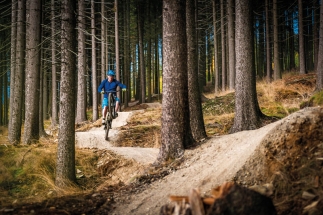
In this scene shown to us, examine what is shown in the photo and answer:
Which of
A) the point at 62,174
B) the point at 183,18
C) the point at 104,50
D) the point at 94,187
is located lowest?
the point at 94,187

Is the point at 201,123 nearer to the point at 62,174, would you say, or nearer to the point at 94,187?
the point at 94,187

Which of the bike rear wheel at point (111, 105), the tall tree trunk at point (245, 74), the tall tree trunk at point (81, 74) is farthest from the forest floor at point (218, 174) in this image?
the tall tree trunk at point (81, 74)

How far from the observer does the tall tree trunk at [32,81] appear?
9445 mm

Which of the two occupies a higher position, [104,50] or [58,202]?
[104,50]

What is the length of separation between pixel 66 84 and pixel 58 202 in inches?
101

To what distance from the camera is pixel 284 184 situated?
3.53 metres

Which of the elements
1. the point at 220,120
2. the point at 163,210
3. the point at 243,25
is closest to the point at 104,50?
the point at 220,120

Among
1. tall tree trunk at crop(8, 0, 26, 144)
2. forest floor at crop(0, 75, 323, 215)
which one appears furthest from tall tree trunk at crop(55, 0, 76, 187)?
tall tree trunk at crop(8, 0, 26, 144)

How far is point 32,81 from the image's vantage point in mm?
9656

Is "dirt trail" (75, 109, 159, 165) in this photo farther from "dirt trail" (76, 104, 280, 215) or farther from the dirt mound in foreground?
the dirt mound in foreground

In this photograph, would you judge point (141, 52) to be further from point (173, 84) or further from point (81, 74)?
point (173, 84)

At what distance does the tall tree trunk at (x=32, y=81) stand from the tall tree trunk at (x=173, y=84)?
5.71 metres

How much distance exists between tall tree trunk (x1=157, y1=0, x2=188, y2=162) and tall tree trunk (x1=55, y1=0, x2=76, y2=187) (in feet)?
7.09

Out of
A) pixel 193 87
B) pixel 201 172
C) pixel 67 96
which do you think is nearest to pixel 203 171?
pixel 201 172
